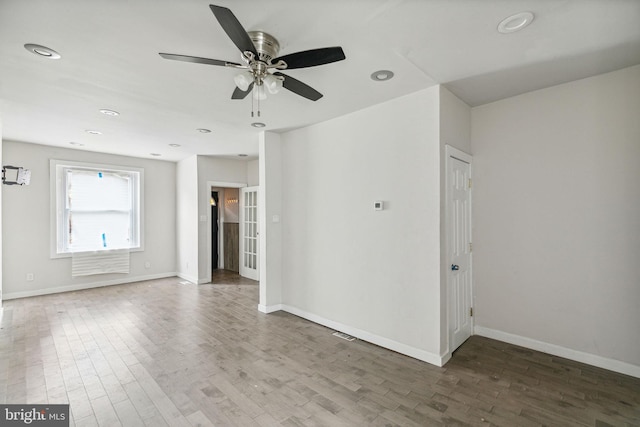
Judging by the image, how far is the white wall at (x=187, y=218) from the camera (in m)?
6.26

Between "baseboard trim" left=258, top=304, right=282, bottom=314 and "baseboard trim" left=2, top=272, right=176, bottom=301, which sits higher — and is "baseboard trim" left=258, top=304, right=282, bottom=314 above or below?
below

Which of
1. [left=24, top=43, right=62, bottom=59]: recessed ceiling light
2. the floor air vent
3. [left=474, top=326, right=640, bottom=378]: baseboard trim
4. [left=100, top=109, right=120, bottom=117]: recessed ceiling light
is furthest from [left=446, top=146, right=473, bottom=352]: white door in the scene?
[left=100, top=109, right=120, bottom=117]: recessed ceiling light

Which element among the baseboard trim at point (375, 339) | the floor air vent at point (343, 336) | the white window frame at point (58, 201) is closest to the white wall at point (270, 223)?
the baseboard trim at point (375, 339)

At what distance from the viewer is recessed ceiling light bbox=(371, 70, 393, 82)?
257cm

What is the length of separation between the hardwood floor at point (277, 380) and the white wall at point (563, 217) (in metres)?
0.38

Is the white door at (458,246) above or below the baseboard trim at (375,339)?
above

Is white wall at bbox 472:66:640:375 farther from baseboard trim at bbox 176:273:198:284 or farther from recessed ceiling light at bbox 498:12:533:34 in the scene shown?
baseboard trim at bbox 176:273:198:284

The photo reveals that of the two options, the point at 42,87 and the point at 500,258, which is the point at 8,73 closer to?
the point at 42,87

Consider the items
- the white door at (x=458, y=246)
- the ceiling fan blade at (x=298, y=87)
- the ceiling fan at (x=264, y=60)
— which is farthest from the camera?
the white door at (x=458, y=246)

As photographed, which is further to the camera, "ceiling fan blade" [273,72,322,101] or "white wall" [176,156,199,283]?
"white wall" [176,156,199,283]

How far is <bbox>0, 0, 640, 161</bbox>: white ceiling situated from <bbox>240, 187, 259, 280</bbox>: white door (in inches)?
125

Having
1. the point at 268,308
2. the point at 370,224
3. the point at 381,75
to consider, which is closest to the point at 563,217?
the point at 370,224

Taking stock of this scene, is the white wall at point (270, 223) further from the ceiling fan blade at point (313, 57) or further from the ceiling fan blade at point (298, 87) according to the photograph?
the ceiling fan blade at point (313, 57)

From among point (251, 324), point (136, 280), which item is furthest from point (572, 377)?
point (136, 280)
